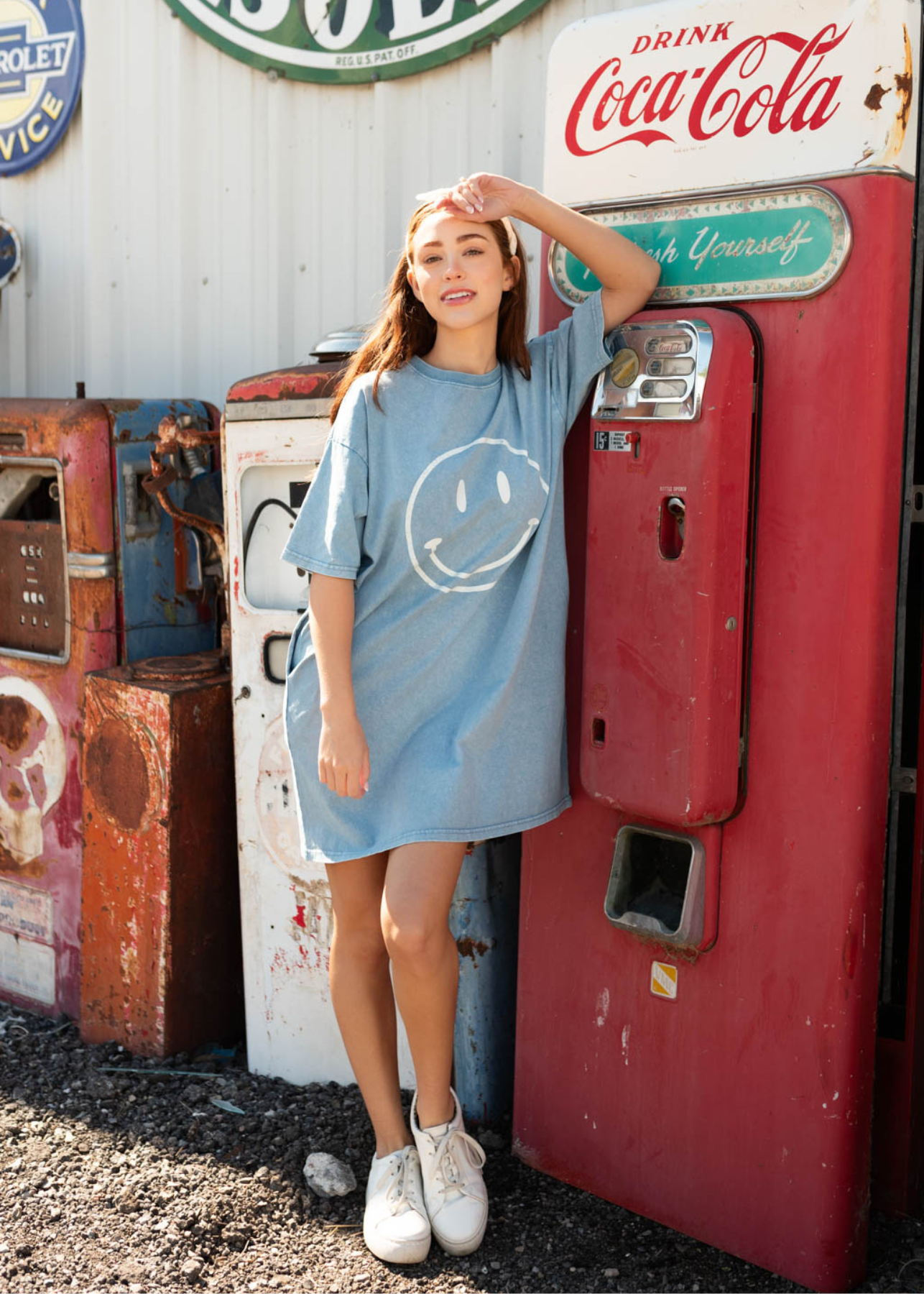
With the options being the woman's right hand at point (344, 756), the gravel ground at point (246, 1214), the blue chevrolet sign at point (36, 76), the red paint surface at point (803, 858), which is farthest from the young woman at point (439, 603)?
the blue chevrolet sign at point (36, 76)

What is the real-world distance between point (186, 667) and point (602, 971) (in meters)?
1.34

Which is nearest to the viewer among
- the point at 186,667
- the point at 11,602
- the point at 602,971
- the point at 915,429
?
the point at 915,429

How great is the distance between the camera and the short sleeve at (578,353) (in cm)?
232

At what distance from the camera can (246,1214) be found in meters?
2.57

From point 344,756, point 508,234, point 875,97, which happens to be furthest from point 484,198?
point 344,756

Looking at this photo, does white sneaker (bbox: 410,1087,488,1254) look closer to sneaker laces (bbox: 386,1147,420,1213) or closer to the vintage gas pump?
sneaker laces (bbox: 386,1147,420,1213)

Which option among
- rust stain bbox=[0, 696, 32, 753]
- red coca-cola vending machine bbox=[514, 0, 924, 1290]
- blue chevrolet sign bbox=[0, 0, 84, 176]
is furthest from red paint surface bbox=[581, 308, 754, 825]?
blue chevrolet sign bbox=[0, 0, 84, 176]

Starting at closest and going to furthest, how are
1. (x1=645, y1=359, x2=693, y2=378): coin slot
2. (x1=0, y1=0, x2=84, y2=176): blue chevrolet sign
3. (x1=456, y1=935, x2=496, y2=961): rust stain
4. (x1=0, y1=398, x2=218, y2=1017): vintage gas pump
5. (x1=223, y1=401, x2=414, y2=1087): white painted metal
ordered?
(x1=645, y1=359, x2=693, y2=378): coin slot
(x1=456, y1=935, x2=496, y2=961): rust stain
(x1=223, y1=401, x2=414, y2=1087): white painted metal
(x1=0, y1=398, x2=218, y2=1017): vintage gas pump
(x1=0, y1=0, x2=84, y2=176): blue chevrolet sign

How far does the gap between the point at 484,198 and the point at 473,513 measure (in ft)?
1.82

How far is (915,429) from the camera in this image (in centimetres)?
235

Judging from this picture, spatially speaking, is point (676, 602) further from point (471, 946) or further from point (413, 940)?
point (471, 946)

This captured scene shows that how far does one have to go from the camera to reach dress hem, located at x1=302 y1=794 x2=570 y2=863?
2293mm

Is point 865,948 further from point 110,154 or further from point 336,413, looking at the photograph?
point 110,154

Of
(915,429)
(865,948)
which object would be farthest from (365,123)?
(865,948)
